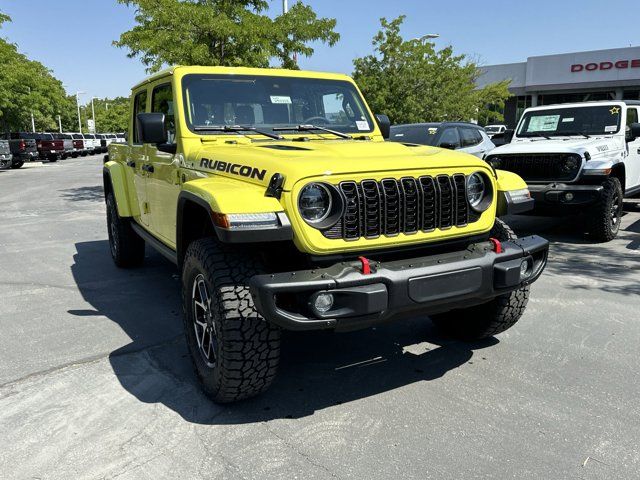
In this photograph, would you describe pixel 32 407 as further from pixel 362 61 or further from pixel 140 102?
pixel 362 61

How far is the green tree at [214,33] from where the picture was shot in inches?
404

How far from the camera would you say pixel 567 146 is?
7422 millimetres

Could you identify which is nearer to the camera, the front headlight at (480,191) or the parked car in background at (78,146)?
the front headlight at (480,191)

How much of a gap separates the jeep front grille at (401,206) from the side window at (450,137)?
6.84m

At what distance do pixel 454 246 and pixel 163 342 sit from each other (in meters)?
2.26

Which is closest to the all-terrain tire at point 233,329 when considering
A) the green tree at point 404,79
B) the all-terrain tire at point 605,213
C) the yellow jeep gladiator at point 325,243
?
the yellow jeep gladiator at point 325,243

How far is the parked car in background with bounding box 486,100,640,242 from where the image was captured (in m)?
7.14

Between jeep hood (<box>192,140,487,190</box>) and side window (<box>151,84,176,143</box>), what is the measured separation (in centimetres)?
53

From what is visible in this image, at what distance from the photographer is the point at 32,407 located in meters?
3.20

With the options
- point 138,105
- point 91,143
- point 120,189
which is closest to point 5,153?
point 91,143

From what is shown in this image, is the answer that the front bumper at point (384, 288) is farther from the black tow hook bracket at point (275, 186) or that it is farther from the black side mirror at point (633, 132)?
the black side mirror at point (633, 132)

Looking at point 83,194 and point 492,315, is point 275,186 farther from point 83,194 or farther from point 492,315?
point 83,194

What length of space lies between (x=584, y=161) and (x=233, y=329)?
5.98m

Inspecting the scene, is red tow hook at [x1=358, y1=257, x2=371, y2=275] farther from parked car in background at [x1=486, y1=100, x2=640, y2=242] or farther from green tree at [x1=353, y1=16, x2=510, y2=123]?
green tree at [x1=353, y1=16, x2=510, y2=123]
